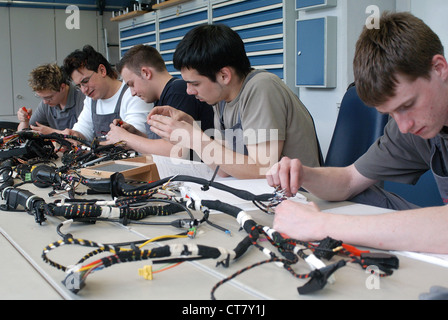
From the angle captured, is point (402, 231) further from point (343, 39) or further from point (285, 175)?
point (343, 39)

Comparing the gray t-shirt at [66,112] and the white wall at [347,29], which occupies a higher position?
the white wall at [347,29]

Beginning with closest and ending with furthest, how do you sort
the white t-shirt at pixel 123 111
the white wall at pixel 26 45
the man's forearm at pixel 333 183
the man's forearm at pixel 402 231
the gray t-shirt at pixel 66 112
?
the man's forearm at pixel 402 231 < the man's forearm at pixel 333 183 < the white t-shirt at pixel 123 111 < the gray t-shirt at pixel 66 112 < the white wall at pixel 26 45

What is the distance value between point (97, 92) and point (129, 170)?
1569 mm

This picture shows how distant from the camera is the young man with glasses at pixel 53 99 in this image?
11.1 feet

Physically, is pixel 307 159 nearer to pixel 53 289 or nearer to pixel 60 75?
pixel 53 289

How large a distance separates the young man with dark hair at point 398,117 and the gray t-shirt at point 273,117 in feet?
1.55

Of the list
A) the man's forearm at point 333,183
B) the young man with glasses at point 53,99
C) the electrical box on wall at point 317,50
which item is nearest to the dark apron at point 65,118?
the young man with glasses at point 53,99

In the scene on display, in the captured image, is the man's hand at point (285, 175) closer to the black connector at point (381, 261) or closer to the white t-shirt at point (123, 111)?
the black connector at point (381, 261)

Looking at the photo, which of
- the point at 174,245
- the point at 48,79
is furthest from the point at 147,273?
the point at 48,79

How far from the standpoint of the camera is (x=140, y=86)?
2629mm

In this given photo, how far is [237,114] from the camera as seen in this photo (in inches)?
75.6

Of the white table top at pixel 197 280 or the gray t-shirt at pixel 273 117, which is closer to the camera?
the white table top at pixel 197 280

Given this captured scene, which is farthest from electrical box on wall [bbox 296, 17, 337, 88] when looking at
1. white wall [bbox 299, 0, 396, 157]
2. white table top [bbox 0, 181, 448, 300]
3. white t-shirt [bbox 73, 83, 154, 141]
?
white table top [bbox 0, 181, 448, 300]

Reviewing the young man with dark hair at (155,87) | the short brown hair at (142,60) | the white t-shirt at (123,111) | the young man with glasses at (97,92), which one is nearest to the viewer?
the young man with dark hair at (155,87)
